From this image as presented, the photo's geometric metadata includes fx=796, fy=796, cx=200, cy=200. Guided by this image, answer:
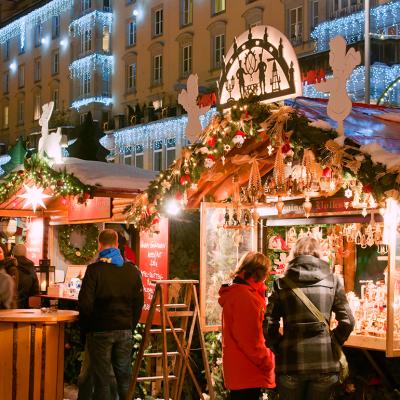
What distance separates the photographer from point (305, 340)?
6.42m

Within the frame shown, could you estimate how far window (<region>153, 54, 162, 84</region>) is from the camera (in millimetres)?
40378

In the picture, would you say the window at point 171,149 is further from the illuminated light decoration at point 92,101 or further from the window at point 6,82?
the window at point 6,82

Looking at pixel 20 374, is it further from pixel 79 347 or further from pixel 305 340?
pixel 305 340

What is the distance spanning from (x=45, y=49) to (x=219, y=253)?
148 ft

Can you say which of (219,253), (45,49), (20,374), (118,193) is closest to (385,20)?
(118,193)

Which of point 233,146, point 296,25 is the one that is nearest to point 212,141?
point 233,146

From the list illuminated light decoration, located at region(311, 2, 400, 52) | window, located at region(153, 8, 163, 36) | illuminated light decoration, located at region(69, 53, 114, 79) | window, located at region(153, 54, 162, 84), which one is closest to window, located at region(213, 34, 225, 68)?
window, located at region(153, 54, 162, 84)

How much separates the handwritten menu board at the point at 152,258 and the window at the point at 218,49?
2573cm

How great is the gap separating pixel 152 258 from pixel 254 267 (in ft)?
12.7

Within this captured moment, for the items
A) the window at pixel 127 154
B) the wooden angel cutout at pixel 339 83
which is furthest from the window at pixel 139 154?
the wooden angel cutout at pixel 339 83

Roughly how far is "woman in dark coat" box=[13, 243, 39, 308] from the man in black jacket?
4.30m

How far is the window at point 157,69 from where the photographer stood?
40378 mm

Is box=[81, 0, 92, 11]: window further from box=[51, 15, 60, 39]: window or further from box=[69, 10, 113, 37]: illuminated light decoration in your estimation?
box=[51, 15, 60, 39]: window

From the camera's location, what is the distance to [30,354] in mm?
8953
